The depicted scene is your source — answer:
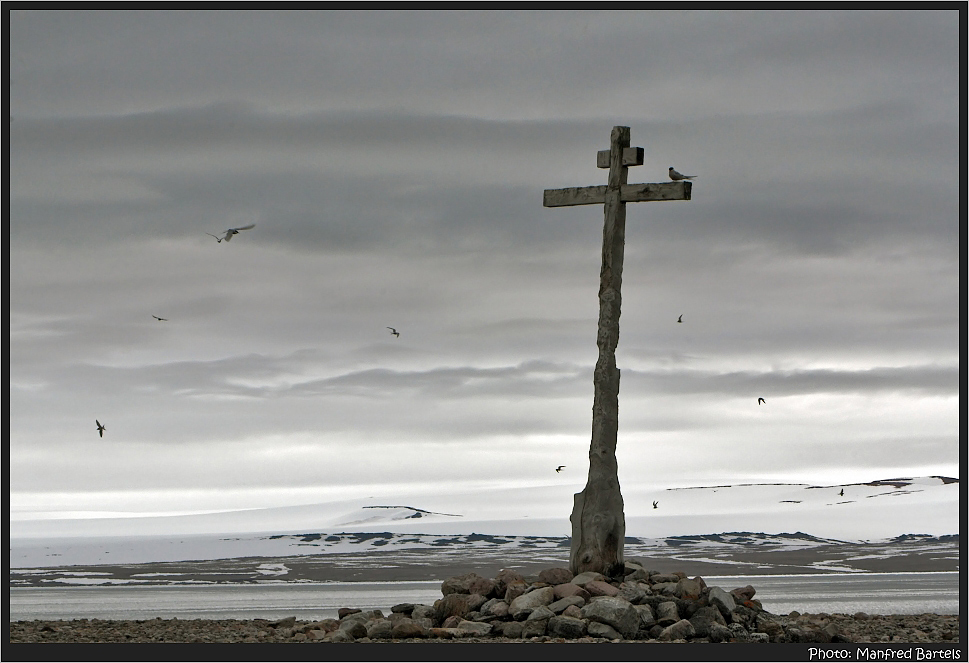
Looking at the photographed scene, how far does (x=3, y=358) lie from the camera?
1377 cm

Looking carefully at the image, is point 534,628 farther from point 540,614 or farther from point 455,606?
point 455,606

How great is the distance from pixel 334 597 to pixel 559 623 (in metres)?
19.9

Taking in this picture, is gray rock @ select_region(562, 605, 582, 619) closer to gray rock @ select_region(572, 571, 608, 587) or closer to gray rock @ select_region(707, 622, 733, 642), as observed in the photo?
gray rock @ select_region(572, 571, 608, 587)

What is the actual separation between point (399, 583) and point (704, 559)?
56.2 feet

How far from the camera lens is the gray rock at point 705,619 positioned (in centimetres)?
1522

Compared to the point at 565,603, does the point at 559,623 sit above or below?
A: below

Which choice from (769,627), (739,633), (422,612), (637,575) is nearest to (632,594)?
(637,575)

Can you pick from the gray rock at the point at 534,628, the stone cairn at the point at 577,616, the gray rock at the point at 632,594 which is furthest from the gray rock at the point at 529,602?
the gray rock at the point at 632,594

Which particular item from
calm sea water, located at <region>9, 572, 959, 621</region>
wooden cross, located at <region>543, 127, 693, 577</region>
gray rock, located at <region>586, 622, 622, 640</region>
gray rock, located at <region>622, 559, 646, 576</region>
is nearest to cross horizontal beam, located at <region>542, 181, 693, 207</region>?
wooden cross, located at <region>543, 127, 693, 577</region>

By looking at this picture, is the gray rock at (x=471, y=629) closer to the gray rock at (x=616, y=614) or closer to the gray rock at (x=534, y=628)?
the gray rock at (x=534, y=628)

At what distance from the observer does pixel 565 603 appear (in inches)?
619

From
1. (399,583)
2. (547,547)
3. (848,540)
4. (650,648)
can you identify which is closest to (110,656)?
(650,648)

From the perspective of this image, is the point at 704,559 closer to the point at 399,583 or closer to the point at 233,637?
the point at 399,583

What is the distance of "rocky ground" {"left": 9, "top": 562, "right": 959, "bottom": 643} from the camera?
49.7ft
